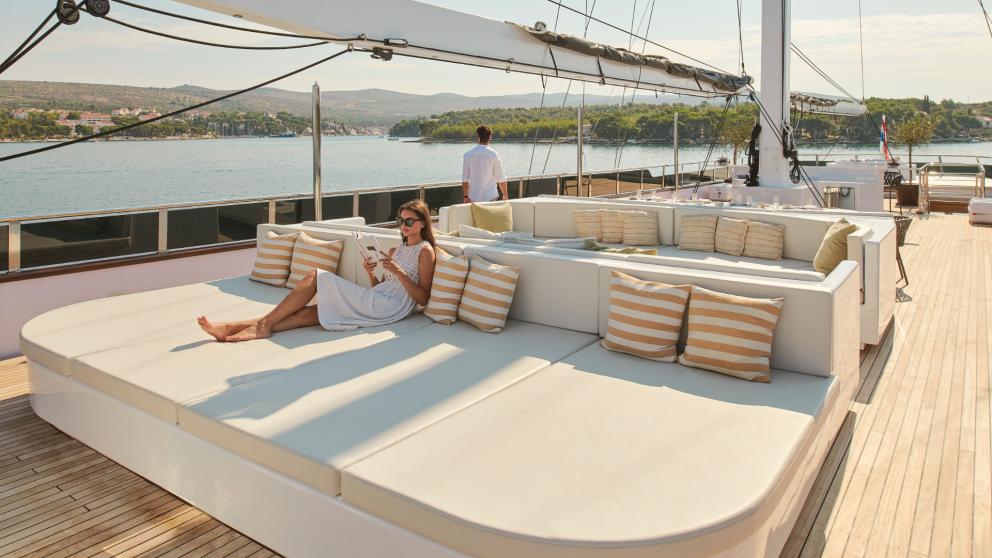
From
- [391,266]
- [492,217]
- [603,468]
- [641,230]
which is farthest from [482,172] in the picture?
[603,468]

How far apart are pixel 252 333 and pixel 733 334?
2.14 metres

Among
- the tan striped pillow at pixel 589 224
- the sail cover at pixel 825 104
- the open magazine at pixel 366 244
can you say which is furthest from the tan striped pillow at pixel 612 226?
the sail cover at pixel 825 104

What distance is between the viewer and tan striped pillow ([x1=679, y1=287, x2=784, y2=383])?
2.59 metres

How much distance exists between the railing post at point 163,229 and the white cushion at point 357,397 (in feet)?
8.97

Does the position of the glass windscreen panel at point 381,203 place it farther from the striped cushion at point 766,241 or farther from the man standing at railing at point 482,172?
the striped cushion at point 766,241

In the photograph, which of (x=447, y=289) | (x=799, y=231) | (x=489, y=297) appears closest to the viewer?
(x=489, y=297)

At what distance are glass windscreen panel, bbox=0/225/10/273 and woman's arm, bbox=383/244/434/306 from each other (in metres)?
2.51

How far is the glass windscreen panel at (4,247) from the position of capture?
418cm

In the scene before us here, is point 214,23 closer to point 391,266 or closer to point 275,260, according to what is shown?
point 391,266

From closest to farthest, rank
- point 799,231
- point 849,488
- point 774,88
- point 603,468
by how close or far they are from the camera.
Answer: point 603,468 → point 849,488 → point 799,231 → point 774,88

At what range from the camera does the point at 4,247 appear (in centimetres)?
418

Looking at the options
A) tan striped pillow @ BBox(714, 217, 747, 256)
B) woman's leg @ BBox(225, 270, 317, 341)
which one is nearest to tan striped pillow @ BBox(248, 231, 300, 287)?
woman's leg @ BBox(225, 270, 317, 341)

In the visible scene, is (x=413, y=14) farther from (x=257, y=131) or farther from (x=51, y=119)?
(x=257, y=131)

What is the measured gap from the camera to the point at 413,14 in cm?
342
